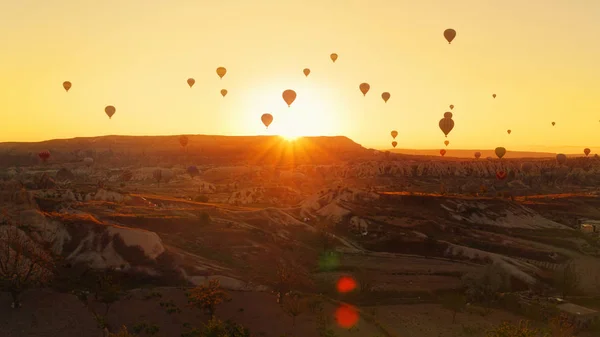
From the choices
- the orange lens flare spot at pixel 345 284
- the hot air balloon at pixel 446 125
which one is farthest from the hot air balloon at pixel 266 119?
the orange lens flare spot at pixel 345 284

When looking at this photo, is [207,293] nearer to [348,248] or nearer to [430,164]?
[348,248]

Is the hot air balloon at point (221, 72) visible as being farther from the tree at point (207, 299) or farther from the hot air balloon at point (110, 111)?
the tree at point (207, 299)

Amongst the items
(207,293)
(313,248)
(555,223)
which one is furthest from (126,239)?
(555,223)

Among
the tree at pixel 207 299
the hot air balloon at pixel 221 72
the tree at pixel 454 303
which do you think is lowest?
the tree at pixel 454 303

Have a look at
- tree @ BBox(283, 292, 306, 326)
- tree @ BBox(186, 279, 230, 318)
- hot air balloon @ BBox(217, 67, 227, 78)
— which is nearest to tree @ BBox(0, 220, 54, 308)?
tree @ BBox(186, 279, 230, 318)

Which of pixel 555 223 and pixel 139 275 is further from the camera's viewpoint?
pixel 555 223
